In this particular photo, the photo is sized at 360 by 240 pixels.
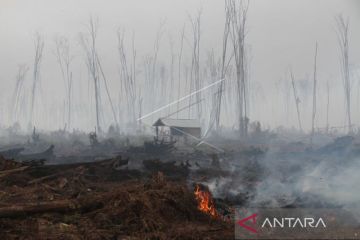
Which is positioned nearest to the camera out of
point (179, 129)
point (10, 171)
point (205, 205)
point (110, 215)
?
point (110, 215)

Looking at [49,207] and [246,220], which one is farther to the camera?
[246,220]

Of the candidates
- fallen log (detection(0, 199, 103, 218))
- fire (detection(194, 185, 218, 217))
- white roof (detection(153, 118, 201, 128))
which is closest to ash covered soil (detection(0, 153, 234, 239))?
fallen log (detection(0, 199, 103, 218))

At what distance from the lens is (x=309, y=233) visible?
734 centimetres

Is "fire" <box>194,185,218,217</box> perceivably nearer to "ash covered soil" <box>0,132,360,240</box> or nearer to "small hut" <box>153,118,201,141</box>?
"ash covered soil" <box>0,132,360,240</box>

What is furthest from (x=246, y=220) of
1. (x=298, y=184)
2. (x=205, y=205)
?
(x=298, y=184)

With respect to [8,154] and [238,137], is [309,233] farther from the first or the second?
[238,137]

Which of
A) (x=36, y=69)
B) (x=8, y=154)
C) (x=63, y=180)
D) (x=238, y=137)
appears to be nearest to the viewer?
(x=63, y=180)

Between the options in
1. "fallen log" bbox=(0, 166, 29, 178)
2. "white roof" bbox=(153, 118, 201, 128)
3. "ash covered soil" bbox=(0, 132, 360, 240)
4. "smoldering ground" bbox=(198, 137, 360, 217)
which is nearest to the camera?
"ash covered soil" bbox=(0, 132, 360, 240)

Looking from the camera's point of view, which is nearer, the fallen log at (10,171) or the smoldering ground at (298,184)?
the smoldering ground at (298,184)

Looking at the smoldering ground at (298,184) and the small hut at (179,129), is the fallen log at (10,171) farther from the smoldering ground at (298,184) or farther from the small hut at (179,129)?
the small hut at (179,129)

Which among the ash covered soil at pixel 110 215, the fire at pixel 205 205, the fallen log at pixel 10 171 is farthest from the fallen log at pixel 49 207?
the fallen log at pixel 10 171

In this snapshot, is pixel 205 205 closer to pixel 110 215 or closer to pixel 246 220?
pixel 246 220

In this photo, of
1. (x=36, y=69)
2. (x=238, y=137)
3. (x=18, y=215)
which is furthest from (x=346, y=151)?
(x=36, y=69)

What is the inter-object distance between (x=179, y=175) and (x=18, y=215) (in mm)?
6357
